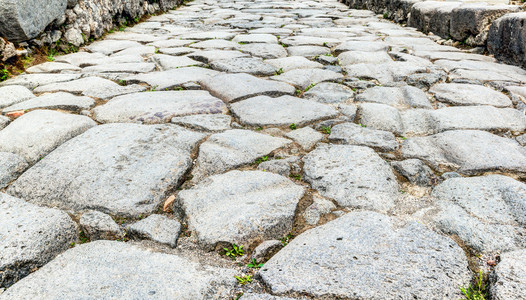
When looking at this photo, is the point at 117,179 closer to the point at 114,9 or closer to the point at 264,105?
the point at 264,105

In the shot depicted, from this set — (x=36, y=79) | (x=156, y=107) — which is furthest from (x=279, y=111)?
(x=36, y=79)

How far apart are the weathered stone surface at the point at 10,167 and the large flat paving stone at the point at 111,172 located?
5 centimetres

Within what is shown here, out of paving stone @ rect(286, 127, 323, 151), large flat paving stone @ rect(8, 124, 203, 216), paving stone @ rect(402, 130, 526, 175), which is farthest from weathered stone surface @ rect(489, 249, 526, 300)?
large flat paving stone @ rect(8, 124, 203, 216)

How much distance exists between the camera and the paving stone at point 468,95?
79.4 inches

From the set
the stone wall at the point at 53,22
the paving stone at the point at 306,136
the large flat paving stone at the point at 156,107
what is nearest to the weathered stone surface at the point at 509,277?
the paving stone at the point at 306,136

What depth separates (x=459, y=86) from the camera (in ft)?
7.39

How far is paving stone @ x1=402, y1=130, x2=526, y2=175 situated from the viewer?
1378 mm

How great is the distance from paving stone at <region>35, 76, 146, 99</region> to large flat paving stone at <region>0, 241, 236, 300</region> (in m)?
1.40

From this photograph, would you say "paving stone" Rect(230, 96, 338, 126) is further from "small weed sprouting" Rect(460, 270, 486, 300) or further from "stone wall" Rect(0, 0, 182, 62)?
"stone wall" Rect(0, 0, 182, 62)

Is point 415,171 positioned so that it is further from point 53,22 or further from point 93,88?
point 53,22

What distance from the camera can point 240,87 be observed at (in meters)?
2.26

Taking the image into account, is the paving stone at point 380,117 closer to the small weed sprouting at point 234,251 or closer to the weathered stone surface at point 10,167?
the small weed sprouting at point 234,251

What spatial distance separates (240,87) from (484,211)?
1.54 meters

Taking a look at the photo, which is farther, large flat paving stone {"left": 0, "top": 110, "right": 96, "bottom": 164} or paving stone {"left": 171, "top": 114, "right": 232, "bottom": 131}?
paving stone {"left": 171, "top": 114, "right": 232, "bottom": 131}
